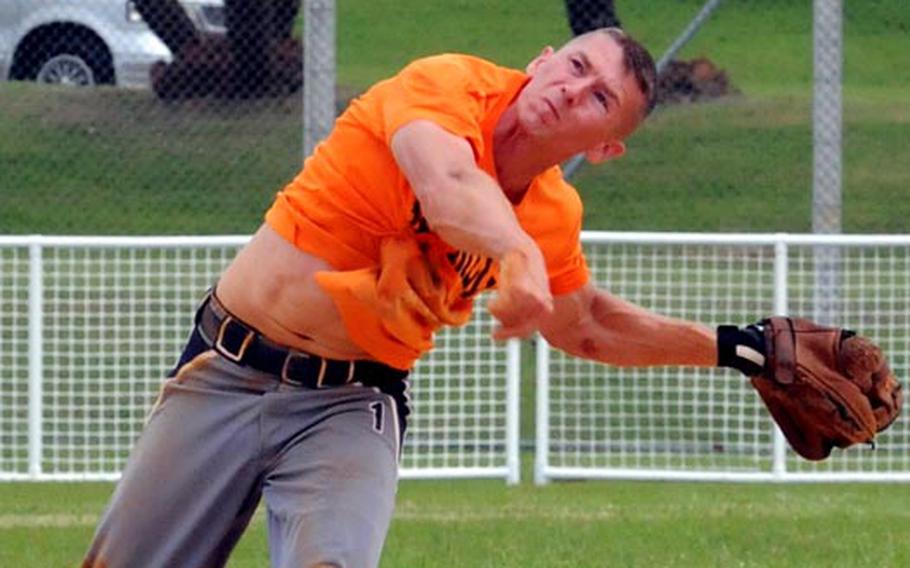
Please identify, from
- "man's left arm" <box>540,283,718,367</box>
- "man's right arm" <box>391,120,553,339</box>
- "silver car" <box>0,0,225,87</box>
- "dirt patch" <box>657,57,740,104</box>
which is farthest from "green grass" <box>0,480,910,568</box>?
"dirt patch" <box>657,57,740,104</box>

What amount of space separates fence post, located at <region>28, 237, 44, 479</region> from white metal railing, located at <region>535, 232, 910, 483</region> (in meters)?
2.41

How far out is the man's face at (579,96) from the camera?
5.09 meters

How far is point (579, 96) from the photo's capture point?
200 inches

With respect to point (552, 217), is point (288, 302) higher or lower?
lower

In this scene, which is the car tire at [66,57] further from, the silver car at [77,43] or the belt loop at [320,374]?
the belt loop at [320,374]

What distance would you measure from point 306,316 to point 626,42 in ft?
3.22

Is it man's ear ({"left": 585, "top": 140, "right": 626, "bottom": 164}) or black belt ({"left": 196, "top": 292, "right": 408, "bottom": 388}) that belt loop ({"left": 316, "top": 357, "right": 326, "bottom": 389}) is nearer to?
black belt ({"left": 196, "top": 292, "right": 408, "bottom": 388})

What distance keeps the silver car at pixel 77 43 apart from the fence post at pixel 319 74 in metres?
3.97

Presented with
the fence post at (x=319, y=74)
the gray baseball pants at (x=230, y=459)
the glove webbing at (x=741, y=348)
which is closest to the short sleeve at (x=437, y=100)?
the gray baseball pants at (x=230, y=459)

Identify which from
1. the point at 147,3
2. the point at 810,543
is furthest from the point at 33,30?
the point at 810,543

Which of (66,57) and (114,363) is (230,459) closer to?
(114,363)

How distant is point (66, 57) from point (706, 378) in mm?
6111

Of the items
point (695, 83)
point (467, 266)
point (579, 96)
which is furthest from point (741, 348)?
point (695, 83)

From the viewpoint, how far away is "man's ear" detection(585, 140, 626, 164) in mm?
5293
